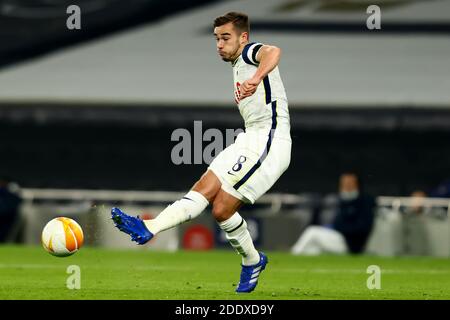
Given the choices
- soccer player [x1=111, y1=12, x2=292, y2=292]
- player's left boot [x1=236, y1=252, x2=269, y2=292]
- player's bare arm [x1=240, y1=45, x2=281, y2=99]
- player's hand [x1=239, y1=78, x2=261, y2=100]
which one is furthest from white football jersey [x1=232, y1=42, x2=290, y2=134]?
player's left boot [x1=236, y1=252, x2=269, y2=292]

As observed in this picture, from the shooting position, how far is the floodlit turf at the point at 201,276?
10.4 meters

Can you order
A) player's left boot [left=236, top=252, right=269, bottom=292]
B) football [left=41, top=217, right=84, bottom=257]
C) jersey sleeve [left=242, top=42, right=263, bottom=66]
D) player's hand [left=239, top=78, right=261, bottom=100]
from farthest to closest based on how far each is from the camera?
1. football [left=41, top=217, right=84, bottom=257]
2. player's left boot [left=236, top=252, right=269, bottom=292]
3. jersey sleeve [left=242, top=42, right=263, bottom=66]
4. player's hand [left=239, top=78, right=261, bottom=100]

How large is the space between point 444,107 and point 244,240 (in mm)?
14241

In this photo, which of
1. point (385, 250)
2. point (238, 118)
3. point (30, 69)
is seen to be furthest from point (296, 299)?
point (30, 69)

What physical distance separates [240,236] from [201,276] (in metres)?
2.83

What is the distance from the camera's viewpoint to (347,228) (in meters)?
18.7

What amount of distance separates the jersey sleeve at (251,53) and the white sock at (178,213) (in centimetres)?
110

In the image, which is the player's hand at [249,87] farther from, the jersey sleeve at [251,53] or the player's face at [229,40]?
the player's face at [229,40]

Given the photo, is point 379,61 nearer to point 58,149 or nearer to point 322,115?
point 322,115

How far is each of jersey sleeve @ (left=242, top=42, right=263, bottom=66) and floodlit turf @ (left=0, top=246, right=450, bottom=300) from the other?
1799 millimetres

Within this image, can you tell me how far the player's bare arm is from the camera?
9.66 metres

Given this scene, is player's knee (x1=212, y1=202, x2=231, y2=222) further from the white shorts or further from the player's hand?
the player's hand

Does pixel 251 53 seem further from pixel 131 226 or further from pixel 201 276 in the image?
pixel 201 276

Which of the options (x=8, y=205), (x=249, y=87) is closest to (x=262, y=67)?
(x=249, y=87)
